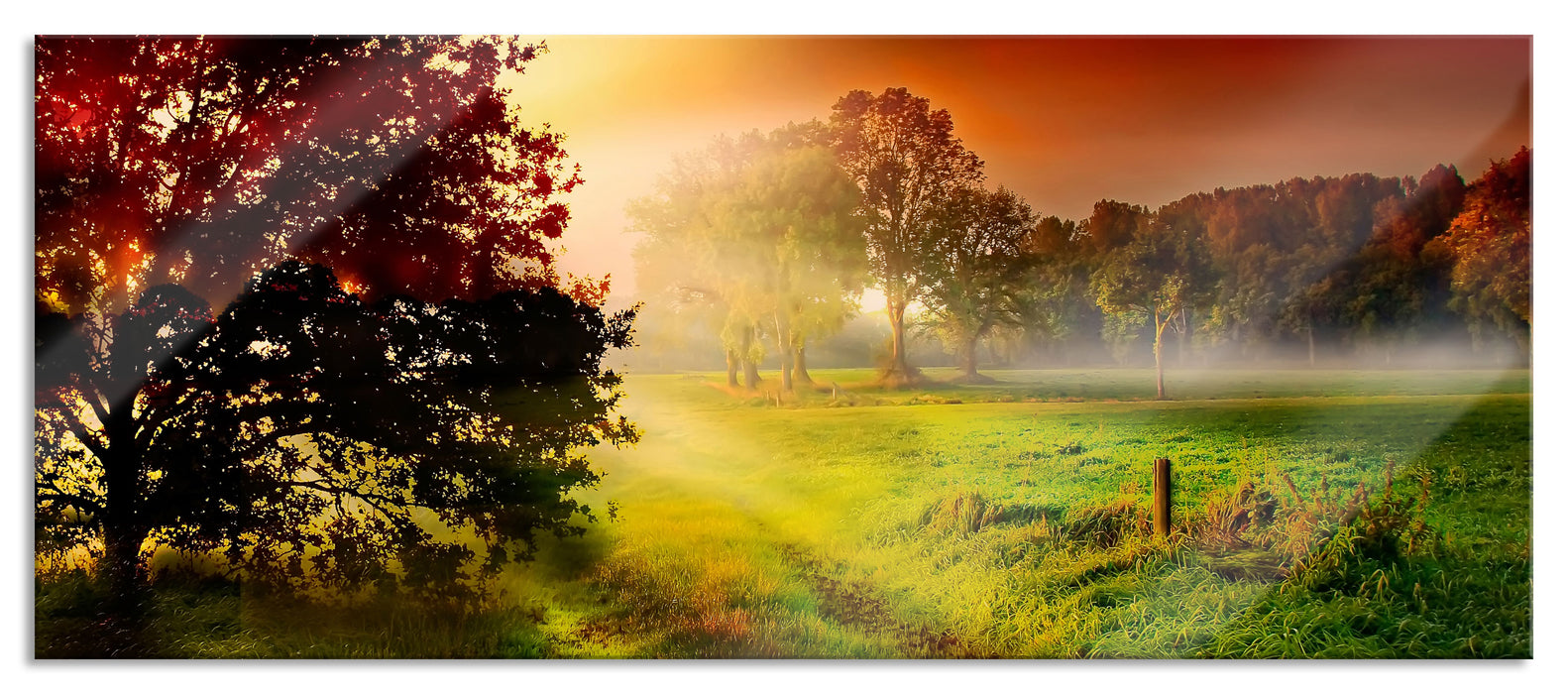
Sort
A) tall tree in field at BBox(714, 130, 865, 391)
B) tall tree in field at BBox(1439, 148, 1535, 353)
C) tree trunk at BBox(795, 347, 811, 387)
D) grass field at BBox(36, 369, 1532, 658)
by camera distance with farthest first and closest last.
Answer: tree trunk at BBox(795, 347, 811, 387), tall tree in field at BBox(714, 130, 865, 391), tall tree in field at BBox(1439, 148, 1535, 353), grass field at BBox(36, 369, 1532, 658)

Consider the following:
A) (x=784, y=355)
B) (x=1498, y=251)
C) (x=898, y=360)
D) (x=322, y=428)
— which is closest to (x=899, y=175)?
(x=898, y=360)

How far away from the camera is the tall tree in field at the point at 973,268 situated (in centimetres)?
475

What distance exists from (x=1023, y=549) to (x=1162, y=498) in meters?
0.70

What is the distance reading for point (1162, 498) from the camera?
14.8ft

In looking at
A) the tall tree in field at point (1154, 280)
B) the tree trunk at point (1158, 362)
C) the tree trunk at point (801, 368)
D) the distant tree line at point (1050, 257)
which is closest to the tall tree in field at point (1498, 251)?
the distant tree line at point (1050, 257)

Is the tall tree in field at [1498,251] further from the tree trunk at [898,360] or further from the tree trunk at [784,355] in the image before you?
the tree trunk at [784,355]

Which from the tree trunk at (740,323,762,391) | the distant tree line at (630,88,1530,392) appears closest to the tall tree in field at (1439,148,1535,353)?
the distant tree line at (630,88,1530,392)

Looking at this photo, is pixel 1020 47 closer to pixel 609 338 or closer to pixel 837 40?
pixel 837 40

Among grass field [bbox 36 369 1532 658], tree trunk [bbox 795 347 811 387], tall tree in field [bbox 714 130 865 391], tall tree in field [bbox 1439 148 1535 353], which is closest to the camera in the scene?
grass field [bbox 36 369 1532 658]

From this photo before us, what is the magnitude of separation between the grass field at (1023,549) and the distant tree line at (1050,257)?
29 centimetres

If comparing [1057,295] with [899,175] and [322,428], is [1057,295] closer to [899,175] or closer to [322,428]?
[899,175]

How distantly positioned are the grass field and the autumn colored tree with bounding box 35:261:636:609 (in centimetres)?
24

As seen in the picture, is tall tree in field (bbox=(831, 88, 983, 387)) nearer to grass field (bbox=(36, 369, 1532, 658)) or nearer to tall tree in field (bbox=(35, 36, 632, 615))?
grass field (bbox=(36, 369, 1532, 658))

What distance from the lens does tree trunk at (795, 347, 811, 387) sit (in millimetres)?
4777
